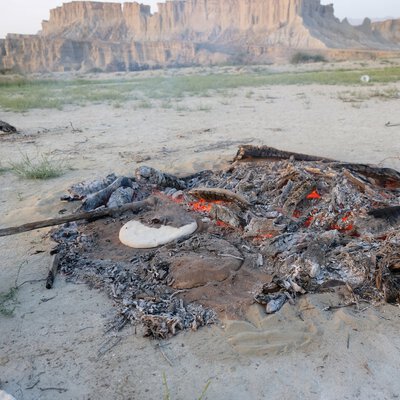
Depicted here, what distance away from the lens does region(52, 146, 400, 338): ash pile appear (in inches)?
116

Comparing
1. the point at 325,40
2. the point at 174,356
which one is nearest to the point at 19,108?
the point at 174,356

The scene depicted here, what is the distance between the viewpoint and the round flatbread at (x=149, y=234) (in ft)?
12.5

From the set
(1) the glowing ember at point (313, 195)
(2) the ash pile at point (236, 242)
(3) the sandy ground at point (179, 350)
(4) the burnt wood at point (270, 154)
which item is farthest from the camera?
(4) the burnt wood at point (270, 154)

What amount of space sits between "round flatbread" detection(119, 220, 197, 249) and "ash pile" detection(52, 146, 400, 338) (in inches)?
0.4

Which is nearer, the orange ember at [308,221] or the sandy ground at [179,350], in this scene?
the sandy ground at [179,350]

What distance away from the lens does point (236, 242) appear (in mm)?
3707

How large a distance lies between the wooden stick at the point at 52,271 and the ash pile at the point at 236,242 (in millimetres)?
69

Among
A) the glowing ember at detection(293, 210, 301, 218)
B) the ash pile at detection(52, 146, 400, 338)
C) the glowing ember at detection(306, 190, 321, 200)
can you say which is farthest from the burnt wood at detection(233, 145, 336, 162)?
the glowing ember at detection(293, 210, 301, 218)

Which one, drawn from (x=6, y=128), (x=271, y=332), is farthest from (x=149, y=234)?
(x=6, y=128)

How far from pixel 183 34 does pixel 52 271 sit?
79.9m

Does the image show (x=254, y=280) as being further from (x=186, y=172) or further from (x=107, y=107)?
(x=107, y=107)

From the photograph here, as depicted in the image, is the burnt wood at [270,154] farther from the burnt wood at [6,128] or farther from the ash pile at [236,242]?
the burnt wood at [6,128]

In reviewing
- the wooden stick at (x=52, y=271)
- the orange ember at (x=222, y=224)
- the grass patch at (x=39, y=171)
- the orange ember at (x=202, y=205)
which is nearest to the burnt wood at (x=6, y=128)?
the grass patch at (x=39, y=171)

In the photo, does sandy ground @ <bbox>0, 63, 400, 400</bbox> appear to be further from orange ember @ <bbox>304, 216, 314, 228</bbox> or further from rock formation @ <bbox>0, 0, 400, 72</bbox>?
rock formation @ <bbox>0, 0, 400, 72</bbox>
